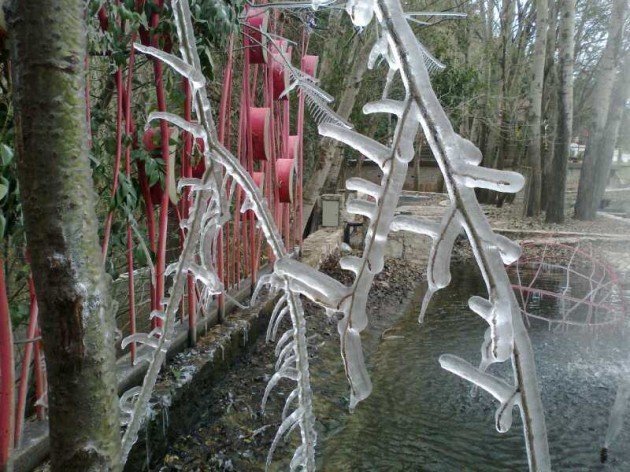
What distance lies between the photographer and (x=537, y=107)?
11836mm

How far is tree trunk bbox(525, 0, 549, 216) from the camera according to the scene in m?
11.3

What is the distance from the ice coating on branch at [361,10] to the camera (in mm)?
441

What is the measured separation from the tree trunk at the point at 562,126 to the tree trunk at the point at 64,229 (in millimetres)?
11157

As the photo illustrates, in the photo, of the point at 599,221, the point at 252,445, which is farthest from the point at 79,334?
the point at 599,221

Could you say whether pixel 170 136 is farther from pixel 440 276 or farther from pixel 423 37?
pixel 423 37

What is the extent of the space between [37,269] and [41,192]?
3.8 inches

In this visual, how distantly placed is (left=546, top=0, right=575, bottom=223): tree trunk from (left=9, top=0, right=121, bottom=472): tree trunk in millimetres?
11157

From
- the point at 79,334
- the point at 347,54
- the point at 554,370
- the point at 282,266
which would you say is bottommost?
the point at 554,370

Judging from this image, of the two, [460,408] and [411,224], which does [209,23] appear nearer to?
[411,224]

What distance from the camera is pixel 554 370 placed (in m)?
4.52

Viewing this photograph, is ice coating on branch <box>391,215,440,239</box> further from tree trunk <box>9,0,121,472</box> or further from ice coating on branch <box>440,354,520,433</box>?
tree trunk <box>9,0,121,472</box>

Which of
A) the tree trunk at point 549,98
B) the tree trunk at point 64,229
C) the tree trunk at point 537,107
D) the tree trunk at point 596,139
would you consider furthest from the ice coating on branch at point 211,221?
the tree trunk at point 549,98

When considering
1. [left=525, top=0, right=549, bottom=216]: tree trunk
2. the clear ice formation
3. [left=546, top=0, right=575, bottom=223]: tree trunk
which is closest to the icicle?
the clear ice formation

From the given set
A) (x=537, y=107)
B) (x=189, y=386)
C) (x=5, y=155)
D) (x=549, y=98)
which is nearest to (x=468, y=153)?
(x=5, y=155)
